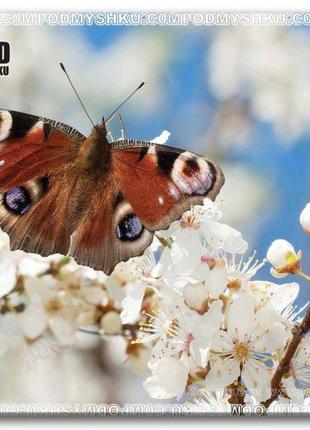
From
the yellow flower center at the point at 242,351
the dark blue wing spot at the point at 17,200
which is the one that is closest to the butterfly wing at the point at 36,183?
the dark blue wing spot at the point at 17,200

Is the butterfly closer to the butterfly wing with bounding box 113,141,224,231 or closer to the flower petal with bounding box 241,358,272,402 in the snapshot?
the butterfly wing with bounding box 113,141,224,231

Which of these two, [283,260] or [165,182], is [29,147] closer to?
[165,182]

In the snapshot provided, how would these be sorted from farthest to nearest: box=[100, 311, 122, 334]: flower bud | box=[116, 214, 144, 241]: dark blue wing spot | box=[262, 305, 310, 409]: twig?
1. box=[100, 311, 122, 334]: flower bud
2. box=[116, 214, 144, 241]: dark blue wing spot
3. box=[262, 305, 310, 409]: twig

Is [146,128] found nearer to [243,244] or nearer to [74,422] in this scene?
[243,244]

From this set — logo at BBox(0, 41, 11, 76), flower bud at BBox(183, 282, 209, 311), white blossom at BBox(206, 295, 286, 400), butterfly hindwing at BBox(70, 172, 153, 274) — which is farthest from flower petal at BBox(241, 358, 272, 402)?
logo at BBox(0, 41, 11, 76)

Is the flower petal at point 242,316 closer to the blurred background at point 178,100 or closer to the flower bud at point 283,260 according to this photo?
the flower bud at point 283,260

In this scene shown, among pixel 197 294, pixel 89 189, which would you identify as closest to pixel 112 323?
pixel 89 189
